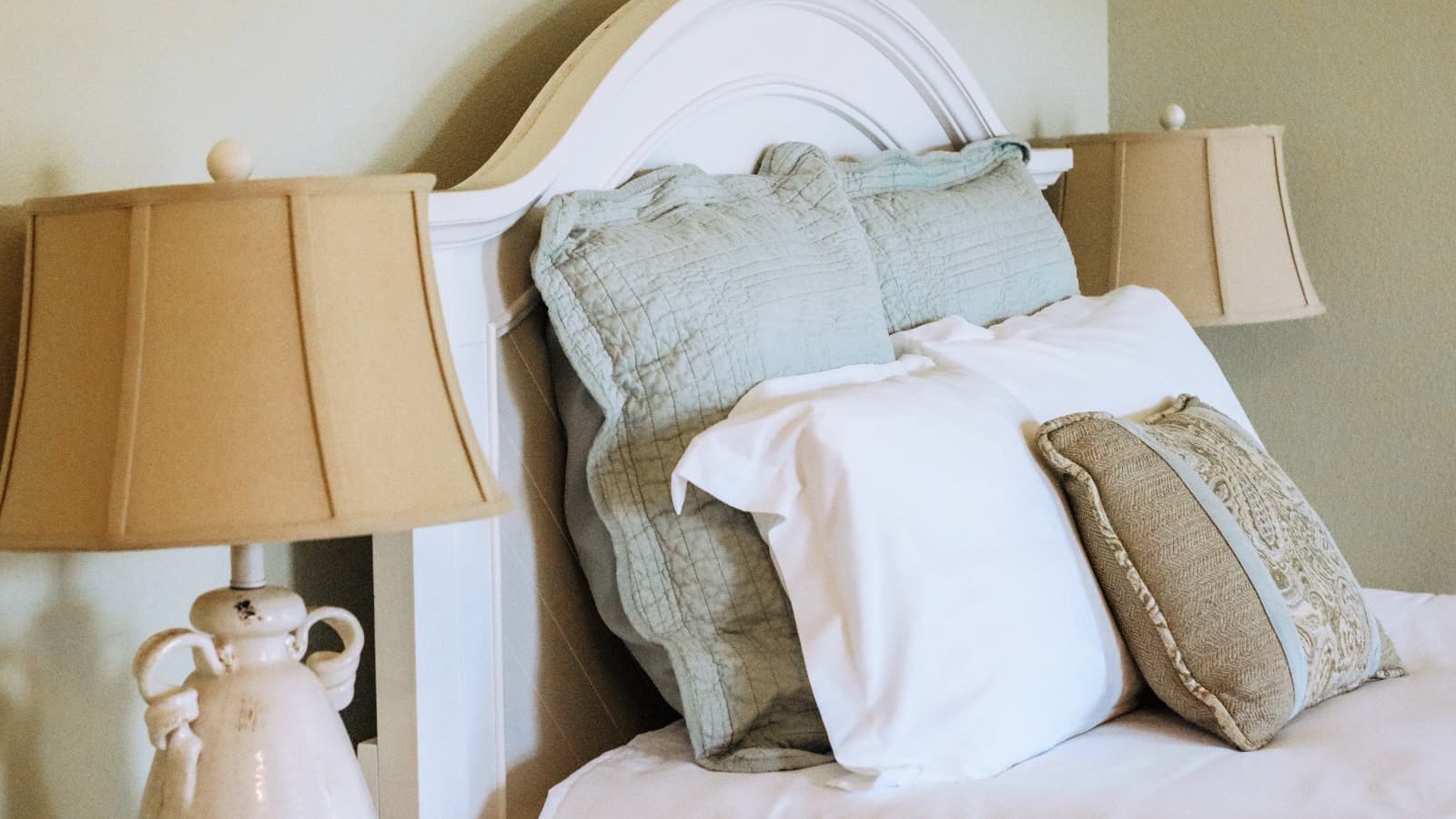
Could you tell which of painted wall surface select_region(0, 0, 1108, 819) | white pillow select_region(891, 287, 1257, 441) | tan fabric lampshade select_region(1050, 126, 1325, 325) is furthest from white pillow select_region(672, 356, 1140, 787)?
tan fabric lampshade select_region(1050, 126, 1325, 325)

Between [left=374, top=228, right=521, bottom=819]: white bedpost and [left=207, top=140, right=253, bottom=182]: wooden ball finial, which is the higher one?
[left=207, top=140, right=253, bottom=182]: wooden ball finial

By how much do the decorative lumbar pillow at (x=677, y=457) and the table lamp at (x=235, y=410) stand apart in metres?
0.33

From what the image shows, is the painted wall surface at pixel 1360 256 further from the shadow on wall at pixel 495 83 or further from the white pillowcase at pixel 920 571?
the shadow on wall at pixel 495 83

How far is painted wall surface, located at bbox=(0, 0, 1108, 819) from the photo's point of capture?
1.00 m

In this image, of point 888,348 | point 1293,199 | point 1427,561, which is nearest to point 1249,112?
point 1293,199

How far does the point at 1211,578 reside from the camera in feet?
4.05

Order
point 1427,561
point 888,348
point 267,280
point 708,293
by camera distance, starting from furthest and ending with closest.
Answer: point 1427,561 < point 888,348 < point 708,293 < point 267,280

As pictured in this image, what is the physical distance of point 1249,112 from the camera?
2.57 metres

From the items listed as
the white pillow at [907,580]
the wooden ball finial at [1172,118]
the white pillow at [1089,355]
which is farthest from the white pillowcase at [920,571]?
the wooden ball finial at [1172,118]

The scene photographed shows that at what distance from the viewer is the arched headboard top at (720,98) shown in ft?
4.17

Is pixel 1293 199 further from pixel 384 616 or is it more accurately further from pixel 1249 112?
pixel 384 616

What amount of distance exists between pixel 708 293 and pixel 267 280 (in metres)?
0.53

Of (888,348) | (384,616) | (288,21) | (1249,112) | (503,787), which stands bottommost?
(503,787)

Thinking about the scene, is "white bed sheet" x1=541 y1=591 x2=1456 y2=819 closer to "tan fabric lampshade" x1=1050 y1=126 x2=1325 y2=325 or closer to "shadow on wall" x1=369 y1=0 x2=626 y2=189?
"shadow on wall" x1=369 y1=0 x2=626 y2=189
